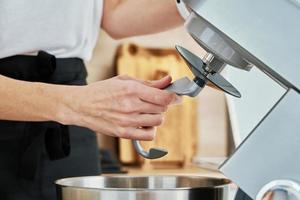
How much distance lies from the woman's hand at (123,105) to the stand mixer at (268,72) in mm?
133

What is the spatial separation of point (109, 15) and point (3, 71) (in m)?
0.26

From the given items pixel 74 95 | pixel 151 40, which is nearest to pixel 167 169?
pixel 151 40

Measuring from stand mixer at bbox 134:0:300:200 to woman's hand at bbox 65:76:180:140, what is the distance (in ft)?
0.44

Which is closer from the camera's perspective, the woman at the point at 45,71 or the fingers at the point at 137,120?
the fingers at the point at 137,120

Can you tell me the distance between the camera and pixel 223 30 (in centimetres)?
63

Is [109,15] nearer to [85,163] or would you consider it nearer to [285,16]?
[85,163]

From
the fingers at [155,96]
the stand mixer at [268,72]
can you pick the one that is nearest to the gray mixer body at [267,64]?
the stand mixer at [268,72]

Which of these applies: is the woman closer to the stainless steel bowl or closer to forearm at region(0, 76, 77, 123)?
forearm at region(0, 76, 77, 123)

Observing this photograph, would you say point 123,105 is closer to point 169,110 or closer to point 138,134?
point 138,134

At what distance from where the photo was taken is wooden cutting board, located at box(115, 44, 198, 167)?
2.69 meters

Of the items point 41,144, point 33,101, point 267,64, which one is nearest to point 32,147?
point 41,144

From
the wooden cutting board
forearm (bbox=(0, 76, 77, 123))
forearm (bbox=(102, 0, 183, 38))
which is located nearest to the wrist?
forearm (bbox=(0, 76, 77, 123))

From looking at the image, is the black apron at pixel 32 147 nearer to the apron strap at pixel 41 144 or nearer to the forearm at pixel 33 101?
the apron strap at pixel 41 144

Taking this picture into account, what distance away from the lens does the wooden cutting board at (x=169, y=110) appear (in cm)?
269
